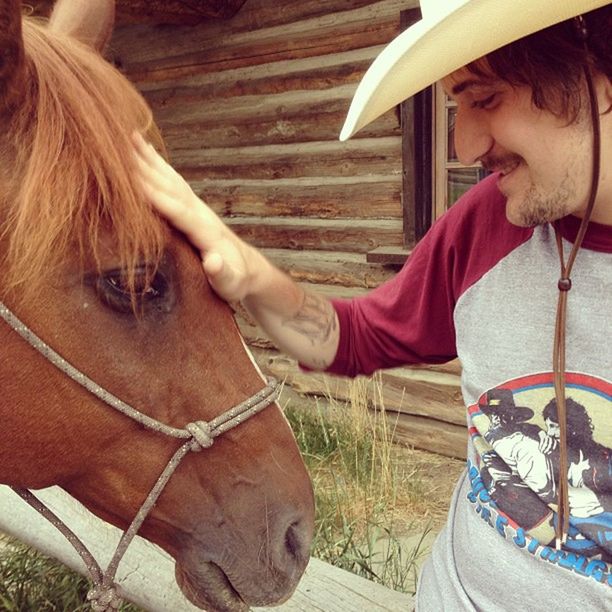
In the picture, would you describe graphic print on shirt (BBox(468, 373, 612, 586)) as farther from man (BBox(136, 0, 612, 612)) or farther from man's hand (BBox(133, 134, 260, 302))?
man's hand (BBox(133, 134, 260, 302))

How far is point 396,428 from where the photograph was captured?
4340 mm

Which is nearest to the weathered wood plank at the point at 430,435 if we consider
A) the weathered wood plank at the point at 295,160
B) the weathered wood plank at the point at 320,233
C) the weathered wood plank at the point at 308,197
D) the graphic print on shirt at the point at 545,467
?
the weathered wood plank at the point at 320,233

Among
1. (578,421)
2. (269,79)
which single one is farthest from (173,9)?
(578,421)

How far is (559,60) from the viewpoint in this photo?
1010mm

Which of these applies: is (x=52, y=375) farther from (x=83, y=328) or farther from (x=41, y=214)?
(x=41, y=214)

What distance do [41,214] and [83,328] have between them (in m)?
0.18

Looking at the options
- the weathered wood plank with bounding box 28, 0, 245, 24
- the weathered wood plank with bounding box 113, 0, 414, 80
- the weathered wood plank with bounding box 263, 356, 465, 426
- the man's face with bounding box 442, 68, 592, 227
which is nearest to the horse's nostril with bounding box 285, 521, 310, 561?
the man's face with bounding box 442, 68, 592, 227

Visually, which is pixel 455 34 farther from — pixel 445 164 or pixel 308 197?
pixel 308 197

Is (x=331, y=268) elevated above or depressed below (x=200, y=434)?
below

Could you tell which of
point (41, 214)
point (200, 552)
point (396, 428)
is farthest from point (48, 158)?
point (396, 428)

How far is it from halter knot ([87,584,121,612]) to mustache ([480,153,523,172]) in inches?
36.7

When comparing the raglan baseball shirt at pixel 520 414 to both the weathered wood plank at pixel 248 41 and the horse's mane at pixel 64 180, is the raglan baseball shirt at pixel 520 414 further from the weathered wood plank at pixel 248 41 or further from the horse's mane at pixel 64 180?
the weathered wood plank at pixel 248 41

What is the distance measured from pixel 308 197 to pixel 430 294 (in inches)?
129

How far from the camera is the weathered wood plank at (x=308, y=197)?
4.12m
